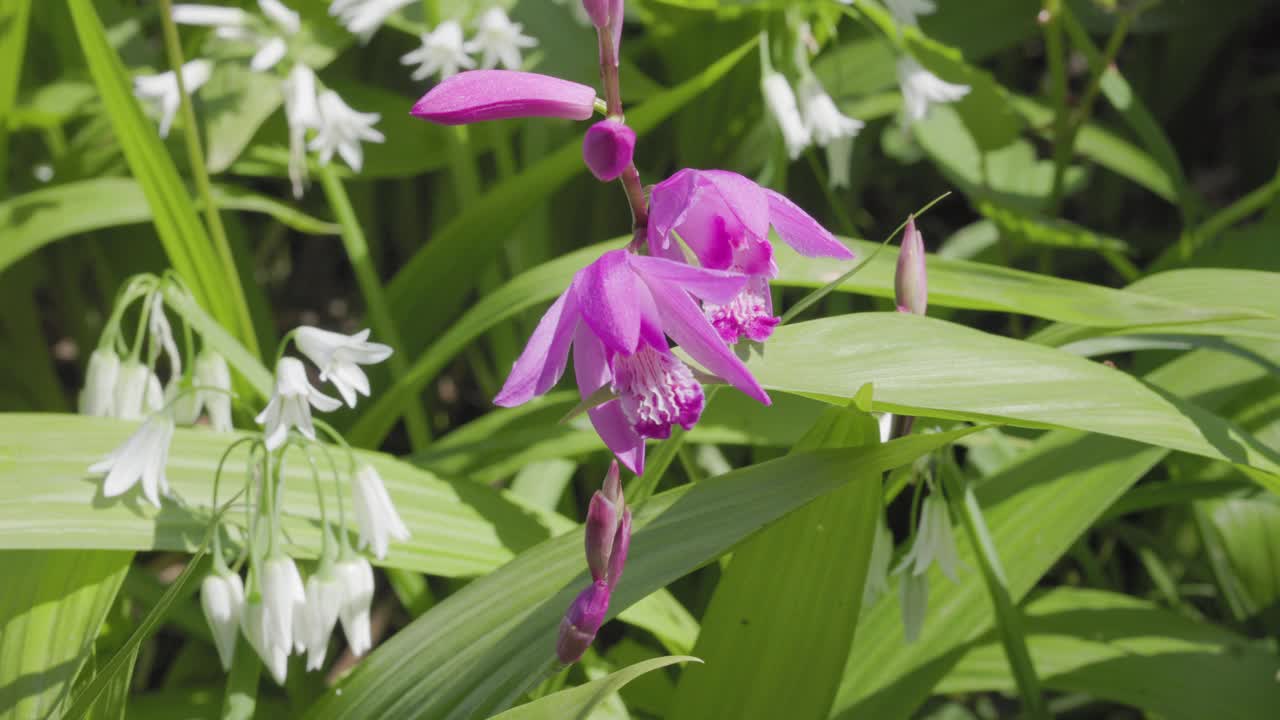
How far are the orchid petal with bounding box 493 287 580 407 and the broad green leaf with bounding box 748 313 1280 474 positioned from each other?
0.24m

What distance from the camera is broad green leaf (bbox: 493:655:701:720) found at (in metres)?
0.77

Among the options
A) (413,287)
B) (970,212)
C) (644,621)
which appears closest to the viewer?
(644,621)

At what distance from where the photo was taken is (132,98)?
160cm

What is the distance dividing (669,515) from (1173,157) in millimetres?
1641

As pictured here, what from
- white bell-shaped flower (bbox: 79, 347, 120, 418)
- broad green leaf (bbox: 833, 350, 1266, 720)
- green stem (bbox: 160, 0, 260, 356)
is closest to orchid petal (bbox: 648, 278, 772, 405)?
broad green leaf (bbox: 833, 350, 1266, 720)

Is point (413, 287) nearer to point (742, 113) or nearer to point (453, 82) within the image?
point (742, 113)

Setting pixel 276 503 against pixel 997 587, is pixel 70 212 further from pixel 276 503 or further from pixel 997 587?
pixel 997 587

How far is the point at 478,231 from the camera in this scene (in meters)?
1.82

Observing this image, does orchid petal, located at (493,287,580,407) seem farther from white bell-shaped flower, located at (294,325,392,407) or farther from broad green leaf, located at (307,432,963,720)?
white bell-shaped flower, located at (294,325,392,407)

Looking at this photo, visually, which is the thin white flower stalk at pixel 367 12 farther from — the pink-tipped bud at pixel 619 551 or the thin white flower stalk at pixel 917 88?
the pink-tipped bud at pixel 619 551

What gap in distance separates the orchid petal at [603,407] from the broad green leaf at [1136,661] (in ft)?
3.10

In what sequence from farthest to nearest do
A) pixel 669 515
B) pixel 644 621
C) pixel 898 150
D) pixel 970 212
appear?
1. pixel 970 212
2. pixel 898 150
3. pixel 644 621
4. pixel 669 515

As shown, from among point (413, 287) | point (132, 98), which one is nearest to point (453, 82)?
point (132, 98)

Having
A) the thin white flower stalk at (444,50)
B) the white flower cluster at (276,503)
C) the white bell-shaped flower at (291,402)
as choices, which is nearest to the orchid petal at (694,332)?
the white flower cluster at (276,503)
